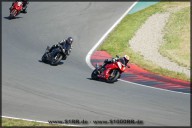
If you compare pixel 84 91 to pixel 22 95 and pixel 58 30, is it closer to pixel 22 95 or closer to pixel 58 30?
pixel 22 95

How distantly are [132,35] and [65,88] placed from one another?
13.3 meters

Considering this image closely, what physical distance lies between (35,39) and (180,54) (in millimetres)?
8720

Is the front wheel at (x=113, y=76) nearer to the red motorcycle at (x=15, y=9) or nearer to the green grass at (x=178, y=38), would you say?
the green grass at (x=178, y=38)

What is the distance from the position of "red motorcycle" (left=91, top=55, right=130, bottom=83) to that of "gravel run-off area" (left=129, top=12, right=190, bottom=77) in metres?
4.49

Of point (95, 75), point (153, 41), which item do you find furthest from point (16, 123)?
point (153, 41)

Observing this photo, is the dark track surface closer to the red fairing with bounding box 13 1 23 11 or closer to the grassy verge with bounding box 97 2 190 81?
the red fairing with bounding box 13 1 23 11

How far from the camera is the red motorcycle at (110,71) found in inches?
734

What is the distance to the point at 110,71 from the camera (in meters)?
18.8

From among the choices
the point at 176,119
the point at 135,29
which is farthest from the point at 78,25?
the point at 176,119

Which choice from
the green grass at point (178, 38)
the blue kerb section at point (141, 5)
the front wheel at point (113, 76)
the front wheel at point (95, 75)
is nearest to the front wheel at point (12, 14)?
the blue kerb section at point (141, 5)

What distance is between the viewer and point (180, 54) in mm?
25391

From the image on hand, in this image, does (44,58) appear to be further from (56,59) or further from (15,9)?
(15,9)

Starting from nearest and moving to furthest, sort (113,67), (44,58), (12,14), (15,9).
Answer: (113,67)
(44,58)
(12,14)
(15,9)

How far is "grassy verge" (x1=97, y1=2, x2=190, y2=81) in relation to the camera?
22.3 meters
